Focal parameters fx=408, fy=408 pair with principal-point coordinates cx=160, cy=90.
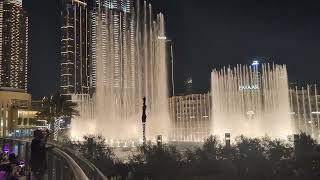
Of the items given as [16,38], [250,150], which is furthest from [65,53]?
[250,150]

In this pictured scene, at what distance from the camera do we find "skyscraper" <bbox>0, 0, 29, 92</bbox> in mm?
113438

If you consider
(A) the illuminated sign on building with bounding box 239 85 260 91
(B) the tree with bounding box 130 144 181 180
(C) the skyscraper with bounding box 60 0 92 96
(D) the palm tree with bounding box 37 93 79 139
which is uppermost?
(C) the skyscraper with bounding box 60 0 92 96

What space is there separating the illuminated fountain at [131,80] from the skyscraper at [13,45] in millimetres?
68851

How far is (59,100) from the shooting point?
45.2 metres

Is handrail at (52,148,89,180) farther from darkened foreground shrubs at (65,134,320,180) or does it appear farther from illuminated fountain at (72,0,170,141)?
illuminated fountain at (72,0,170,141)

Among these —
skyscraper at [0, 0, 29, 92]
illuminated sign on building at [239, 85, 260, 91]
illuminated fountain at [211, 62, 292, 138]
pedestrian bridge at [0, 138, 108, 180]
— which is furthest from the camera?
skyscraper at [0, 0, 29, 92]

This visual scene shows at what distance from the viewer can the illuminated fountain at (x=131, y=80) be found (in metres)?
48.0

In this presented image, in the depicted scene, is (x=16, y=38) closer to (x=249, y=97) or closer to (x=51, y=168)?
(x=249, y=97)

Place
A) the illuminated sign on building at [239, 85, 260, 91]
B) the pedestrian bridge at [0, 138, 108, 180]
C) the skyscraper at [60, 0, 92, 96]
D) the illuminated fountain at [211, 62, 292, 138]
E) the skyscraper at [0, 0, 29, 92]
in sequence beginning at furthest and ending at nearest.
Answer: the skyscraper at [0, 0, 29, 92] < the skyscraper at [60, 0, 92, 96] < the illuminated sign on building at [239, 85, 260, 91] < the illuminated fountain at [211, 62, 292, 138] < the pedestrian bridge at [0, 138, 108, 180]

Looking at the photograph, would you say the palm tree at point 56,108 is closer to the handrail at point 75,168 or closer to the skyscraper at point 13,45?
the handrail at point 75,168

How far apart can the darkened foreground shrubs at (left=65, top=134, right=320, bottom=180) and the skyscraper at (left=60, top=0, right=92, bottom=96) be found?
299 ft

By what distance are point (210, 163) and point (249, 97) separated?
178ft

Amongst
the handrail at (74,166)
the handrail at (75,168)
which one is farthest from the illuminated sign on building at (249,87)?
the handrail at (75,168)

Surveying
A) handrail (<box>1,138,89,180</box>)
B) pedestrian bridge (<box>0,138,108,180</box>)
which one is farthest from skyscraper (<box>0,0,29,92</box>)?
handrail (<box>1,138,89,180</box>)
